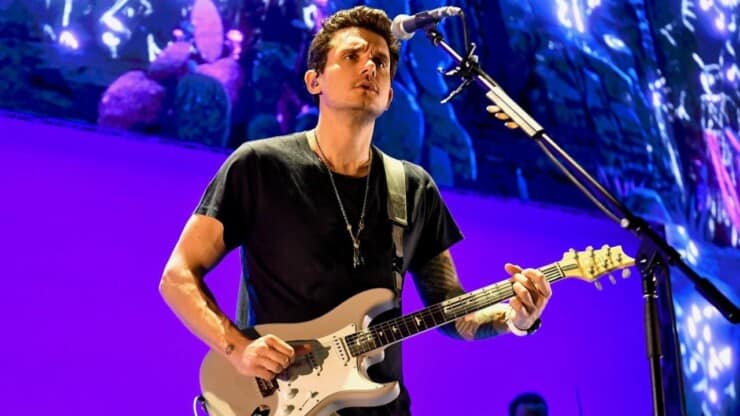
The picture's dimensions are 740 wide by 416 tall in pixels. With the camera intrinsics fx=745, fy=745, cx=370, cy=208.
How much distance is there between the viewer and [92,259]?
110 inches

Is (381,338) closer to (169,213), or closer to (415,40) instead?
(169,213)

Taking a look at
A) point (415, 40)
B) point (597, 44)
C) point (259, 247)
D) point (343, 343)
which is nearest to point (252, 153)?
point (259, 247)

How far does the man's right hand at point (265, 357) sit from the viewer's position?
1.81 m

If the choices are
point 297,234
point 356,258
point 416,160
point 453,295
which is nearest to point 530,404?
point 416,160

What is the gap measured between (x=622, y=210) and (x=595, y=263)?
0.39 metres

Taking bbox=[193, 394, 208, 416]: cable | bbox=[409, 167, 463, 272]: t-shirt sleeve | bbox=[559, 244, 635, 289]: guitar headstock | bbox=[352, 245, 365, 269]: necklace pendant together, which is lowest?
bbox=[193, 394, 208, 416]: cable

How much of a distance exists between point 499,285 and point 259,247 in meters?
0.69

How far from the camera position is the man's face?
2.26 meters

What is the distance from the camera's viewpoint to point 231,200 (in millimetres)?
2074

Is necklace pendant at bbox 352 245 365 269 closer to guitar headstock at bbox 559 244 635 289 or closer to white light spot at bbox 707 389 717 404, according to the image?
guitar headstock at bbox 559 244 635 289

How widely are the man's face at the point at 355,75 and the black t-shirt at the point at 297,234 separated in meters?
0.20

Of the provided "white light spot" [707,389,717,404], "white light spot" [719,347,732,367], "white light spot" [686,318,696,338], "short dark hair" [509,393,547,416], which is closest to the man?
"short dark hair" [509,393,547,416]

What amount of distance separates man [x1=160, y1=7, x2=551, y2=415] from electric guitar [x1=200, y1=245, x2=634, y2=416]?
56 mm

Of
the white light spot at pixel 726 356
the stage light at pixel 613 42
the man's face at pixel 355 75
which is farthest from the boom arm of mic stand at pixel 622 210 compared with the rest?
the white light spot at pixel 726 356
